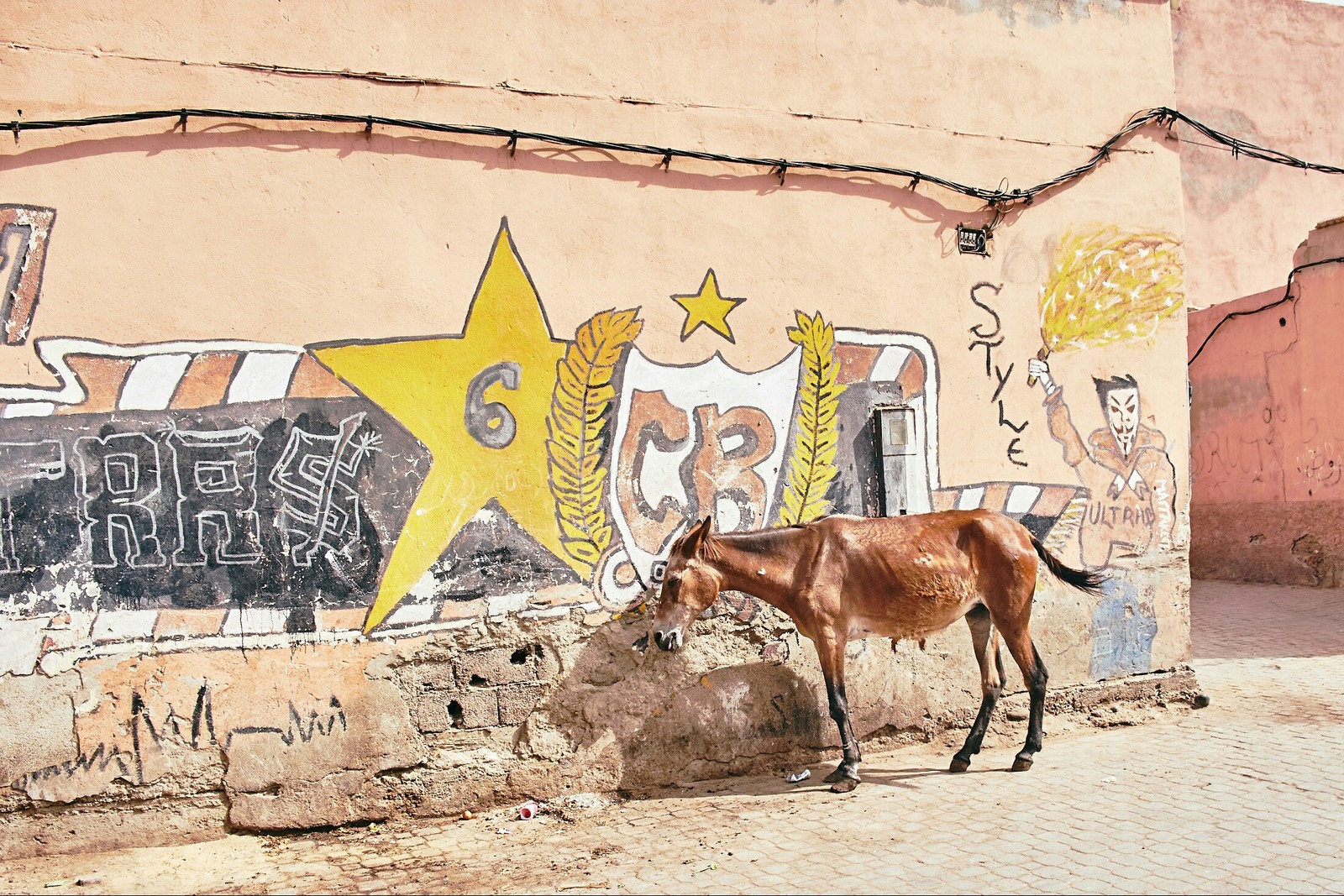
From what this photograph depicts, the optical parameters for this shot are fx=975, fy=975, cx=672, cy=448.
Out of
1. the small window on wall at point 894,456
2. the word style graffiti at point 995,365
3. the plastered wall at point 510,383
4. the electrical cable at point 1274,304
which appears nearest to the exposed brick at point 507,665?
the plastered wall at point 510,383

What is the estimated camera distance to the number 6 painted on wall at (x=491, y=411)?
17.5 feet

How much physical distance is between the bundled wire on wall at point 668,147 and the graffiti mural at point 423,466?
2.21 feet

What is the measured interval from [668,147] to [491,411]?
1910 millimetres

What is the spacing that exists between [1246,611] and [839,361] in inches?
271

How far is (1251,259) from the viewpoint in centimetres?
1526

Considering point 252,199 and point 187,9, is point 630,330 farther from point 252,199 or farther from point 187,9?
point 187,9

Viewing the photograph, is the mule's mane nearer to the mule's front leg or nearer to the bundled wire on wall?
the mule's front leg

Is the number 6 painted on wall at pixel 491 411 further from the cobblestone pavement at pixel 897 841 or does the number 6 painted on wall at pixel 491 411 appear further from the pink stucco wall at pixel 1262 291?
the pink stucco wall at pixel 1262 291

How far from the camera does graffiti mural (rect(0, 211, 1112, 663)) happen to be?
4.71m

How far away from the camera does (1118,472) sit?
22.2 ft

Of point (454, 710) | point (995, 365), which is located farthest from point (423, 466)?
point (995, 365)

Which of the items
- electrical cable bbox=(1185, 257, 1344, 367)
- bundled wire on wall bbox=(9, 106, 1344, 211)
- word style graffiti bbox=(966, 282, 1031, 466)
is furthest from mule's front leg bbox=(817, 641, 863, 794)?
electrical cable bbox=(1185, 257, 1344, 367)

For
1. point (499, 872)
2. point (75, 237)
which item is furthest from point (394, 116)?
point (499, 872)

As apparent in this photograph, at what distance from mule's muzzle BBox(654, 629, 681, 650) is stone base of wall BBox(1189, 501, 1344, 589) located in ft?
30.4
